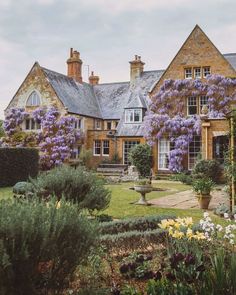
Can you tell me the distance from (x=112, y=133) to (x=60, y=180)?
957 inches

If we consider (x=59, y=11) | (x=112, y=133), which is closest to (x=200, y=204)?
(x=59, y=11)

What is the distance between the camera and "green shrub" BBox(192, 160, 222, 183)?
2362cm

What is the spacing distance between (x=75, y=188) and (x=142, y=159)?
19.6 m

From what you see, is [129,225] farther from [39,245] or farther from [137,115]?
[137,115]

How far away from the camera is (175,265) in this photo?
4191mm

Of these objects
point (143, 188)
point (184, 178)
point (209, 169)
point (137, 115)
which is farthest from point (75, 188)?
point (137, 115)

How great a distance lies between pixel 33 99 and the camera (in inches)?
1377

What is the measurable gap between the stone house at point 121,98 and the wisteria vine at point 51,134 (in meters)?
0.79

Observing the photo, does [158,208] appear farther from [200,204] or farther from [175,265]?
[175,265]

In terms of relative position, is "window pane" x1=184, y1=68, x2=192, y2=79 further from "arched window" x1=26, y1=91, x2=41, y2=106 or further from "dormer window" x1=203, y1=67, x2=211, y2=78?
"arched window" x1=26, y1=91, x2=41, y2=106

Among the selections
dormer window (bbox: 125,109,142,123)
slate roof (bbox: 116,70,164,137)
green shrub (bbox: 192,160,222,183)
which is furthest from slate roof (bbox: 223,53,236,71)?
green shrub (bbox: 192,160,222,183)

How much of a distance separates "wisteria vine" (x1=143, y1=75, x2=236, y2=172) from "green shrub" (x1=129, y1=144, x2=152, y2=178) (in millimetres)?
1157

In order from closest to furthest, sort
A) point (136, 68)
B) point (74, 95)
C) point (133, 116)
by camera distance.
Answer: point (133, 116) < point (74, 95) < point (136, 68)

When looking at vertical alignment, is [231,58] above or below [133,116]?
above
